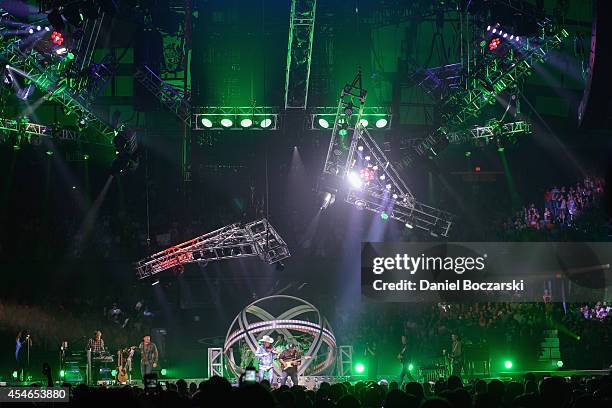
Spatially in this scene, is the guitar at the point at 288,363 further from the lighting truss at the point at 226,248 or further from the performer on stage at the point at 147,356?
the lighting truss at the point at 226,248

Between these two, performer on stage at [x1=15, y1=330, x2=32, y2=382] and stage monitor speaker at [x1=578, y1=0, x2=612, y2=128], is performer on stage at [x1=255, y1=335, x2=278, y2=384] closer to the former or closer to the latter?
performer on stage at [x1=15, y1=330, x2=32, y2=382]

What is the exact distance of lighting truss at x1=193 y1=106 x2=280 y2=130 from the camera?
22969 millimetres

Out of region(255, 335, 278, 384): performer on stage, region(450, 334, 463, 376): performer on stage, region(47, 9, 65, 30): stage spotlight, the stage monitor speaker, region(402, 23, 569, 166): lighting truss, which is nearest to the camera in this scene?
the stage monitor speaker

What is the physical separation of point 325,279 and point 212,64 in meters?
8.16

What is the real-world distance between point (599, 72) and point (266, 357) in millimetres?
14536

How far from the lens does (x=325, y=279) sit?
88.6 ft

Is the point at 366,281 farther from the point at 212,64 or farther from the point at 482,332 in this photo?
the point at 212,64

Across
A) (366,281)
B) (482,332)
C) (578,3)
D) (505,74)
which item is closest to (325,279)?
(366,281)

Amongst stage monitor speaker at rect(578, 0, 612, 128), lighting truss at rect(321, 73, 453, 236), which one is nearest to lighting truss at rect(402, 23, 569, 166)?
lighting truss at rect(321, 73, 453, 236)

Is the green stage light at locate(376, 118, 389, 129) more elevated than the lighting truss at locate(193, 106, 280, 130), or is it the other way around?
the lighting truss at locate(193, 106, 280, 130)

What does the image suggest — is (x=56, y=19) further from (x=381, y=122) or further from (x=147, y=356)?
(x=147, y=356)

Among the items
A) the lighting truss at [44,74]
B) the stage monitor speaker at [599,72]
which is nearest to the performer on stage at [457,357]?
the lighting truss at [44,74]

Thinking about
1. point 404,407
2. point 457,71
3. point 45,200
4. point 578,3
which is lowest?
point 404,407

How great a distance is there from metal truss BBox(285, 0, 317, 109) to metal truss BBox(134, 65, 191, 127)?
326cm
